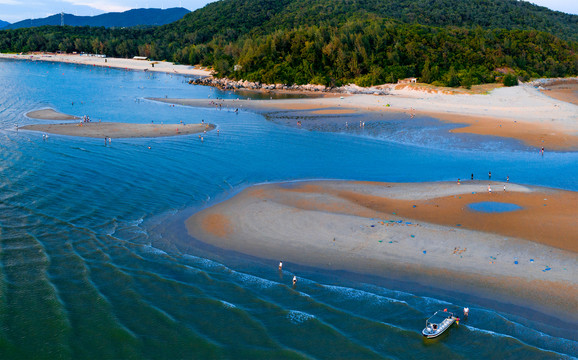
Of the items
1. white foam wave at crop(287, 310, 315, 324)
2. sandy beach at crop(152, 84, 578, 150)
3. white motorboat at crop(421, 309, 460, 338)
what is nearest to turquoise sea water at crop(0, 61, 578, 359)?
white foam wave at crop(287, 310, 315, 324)

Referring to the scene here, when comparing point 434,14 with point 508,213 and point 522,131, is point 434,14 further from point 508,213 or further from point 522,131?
point 508,213

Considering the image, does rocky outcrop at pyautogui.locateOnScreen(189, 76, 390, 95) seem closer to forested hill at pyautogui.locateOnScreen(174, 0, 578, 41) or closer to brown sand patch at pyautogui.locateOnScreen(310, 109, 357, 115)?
brown sand patch at pyautogui.locateOnScreen(310, 109, 357, 115)

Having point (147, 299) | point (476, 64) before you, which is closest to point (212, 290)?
point (147, 299)

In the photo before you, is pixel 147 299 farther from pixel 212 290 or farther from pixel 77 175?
pixel 77 175

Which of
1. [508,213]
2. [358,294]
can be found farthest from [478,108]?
[358,294]

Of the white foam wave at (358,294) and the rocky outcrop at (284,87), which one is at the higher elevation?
the rocky outcrop at (284,87)

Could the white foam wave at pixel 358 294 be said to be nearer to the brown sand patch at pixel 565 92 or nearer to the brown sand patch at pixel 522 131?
the brown sand patch at pixel 522 131

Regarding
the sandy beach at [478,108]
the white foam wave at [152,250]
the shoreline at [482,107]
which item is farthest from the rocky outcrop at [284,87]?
the white foam wave at [152,250]
